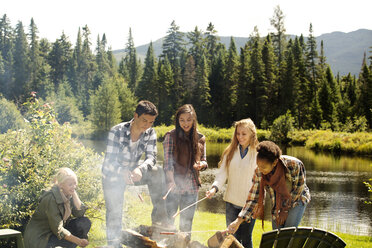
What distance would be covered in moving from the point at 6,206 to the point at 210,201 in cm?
881

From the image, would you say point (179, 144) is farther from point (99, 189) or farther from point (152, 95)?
point (152, 95)

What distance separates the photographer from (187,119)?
13.3 feet

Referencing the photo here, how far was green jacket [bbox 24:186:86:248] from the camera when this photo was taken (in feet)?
10.6

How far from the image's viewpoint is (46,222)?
11.0 ft

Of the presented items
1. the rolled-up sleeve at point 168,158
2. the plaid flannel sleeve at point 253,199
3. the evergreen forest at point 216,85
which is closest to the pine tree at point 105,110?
the evergreen forest at point 216,85

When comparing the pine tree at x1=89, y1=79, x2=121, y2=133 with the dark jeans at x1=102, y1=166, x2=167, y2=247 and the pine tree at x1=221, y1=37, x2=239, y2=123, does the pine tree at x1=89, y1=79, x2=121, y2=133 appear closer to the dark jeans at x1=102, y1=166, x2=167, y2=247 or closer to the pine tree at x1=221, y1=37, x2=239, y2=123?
the pine tree at x1=221, y1=37, x2=239, y2=123

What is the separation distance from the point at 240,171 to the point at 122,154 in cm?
133

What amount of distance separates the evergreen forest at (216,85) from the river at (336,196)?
Result: 13835 mm

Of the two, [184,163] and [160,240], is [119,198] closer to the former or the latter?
[160,240]

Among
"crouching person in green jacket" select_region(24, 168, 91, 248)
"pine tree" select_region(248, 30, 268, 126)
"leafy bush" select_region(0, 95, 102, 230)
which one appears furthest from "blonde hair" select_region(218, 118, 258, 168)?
"pine tree" select_region(248, 30, 268, 126)

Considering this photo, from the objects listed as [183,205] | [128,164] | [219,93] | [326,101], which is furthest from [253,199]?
[219,93]

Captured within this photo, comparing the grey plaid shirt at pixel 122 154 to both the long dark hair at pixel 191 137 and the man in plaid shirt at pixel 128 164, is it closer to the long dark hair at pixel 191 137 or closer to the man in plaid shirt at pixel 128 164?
the man in plaid shirt at pixel 128 164

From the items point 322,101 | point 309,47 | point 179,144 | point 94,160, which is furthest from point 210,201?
point 309,47

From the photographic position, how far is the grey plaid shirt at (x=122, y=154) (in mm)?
3834
